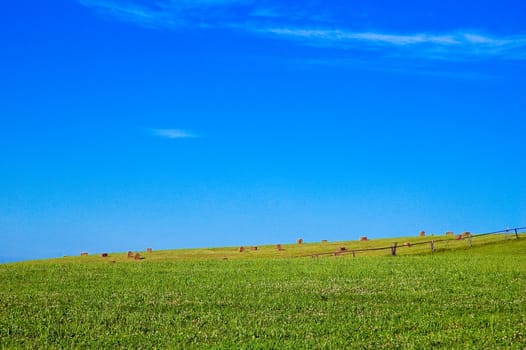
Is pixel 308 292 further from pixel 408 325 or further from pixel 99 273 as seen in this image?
pixel 99 273

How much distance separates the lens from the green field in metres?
22.4

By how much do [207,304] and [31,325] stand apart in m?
9.03

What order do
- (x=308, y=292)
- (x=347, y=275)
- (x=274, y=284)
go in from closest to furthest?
(x=308, y=292), (x=274, y=284), (x=347, y=275)

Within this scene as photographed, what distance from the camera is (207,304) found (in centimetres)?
3134

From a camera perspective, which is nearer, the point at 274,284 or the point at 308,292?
the point at 308,292

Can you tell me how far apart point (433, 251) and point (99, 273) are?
41.6 meters

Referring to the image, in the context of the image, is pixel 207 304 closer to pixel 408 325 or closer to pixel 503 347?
pixel 408 325

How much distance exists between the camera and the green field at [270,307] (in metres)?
22.4

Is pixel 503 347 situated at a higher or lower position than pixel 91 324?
lower

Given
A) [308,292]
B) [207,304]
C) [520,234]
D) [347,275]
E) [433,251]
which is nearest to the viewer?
[207,304]

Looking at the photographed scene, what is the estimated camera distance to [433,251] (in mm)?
73000

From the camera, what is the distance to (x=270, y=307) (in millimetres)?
29828

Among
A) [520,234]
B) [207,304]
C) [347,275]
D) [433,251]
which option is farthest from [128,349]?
[520,234]

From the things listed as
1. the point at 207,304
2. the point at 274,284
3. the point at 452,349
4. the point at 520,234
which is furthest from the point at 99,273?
the point at 520,234
